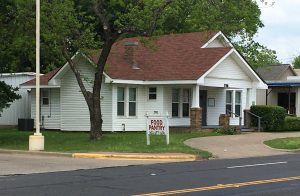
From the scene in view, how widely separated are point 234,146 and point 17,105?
1904 centimetres

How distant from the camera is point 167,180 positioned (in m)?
13.5

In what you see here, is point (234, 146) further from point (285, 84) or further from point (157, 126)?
point (285, 84)

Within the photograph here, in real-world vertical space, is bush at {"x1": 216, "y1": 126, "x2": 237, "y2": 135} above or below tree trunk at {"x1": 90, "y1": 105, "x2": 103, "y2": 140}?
below

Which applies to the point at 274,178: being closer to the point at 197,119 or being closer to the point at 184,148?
the point at 184,148

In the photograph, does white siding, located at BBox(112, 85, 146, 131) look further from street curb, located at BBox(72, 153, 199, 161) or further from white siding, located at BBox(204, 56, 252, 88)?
street curb, located at BBox(72, 153, 199, 161)

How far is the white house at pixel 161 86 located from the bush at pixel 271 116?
1.81 meters

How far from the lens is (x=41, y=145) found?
2244 cm

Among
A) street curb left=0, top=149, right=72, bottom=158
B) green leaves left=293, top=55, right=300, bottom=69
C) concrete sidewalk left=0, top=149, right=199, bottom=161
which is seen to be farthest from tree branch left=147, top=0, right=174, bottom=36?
green leaves left=293, top=55, right=300, bottom=69

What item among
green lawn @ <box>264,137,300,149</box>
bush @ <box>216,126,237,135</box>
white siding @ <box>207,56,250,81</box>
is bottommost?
green lawn @ <box>264,137,300,149</box>

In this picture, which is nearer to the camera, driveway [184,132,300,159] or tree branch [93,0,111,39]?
driveway [184,132,300,159]

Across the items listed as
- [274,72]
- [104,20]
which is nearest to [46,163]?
[104,20]

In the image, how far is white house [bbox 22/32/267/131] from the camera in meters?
31.5

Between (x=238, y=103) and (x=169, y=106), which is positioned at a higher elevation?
(x=238, y=103)

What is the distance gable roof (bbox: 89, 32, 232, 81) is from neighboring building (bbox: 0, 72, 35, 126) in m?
7.29
